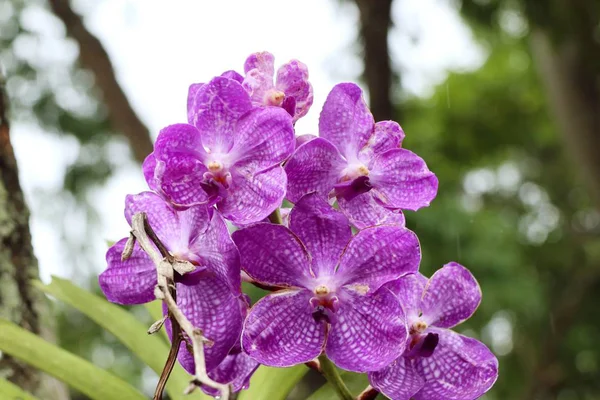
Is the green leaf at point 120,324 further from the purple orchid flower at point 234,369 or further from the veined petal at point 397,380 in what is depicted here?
the veined petal at point 397,380

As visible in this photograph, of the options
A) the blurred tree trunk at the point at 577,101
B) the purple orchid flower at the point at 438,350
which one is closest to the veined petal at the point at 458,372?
the purple orchid flower at the point at 438,350

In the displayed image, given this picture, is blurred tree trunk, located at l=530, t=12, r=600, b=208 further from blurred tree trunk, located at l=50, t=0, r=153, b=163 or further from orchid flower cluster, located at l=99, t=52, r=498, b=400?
orchid flower cluster, located at l=99, t=52, r=498, b=400

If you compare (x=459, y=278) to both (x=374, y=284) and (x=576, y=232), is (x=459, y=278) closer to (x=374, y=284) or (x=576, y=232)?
(x=374, y=284)

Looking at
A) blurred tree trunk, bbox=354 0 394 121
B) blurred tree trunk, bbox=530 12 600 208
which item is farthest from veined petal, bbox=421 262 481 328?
blurred tree trunk, bbox=530 12 600 208

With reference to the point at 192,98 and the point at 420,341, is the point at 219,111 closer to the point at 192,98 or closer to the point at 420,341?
the point at 192,98

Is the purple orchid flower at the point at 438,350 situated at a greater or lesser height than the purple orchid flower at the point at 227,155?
lesser

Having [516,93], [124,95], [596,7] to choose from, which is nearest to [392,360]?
[124,95]
